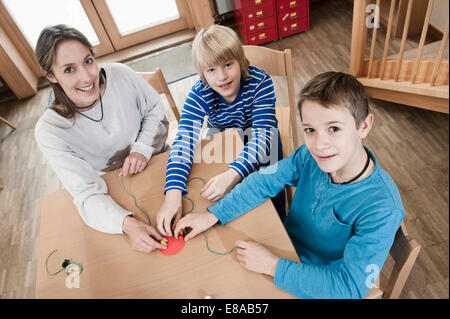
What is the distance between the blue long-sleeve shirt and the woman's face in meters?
0.72

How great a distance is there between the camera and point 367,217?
2.59ft

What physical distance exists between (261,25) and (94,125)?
2265mm

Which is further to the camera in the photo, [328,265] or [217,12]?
[217,12]

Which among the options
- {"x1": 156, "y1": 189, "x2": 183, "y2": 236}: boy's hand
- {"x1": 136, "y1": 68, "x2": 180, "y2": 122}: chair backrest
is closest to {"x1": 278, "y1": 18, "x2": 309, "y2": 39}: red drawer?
{"x1": 136, "y1": 68, "x2": 180, "y2": 122}: chair backrest

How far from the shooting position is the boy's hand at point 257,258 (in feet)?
2.68

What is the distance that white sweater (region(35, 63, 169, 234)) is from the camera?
106 centimetres

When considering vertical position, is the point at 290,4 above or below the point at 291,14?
above

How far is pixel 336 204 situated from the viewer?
89cm

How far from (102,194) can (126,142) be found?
A: 399 millimetres

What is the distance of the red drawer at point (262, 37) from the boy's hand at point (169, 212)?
2446 mm

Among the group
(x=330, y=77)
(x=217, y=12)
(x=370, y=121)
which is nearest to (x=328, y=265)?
(x=370, y=121)

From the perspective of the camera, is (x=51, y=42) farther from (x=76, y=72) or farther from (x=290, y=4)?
(x=290, y=4)

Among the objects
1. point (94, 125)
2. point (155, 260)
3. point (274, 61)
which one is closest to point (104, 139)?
point (94, 125)
